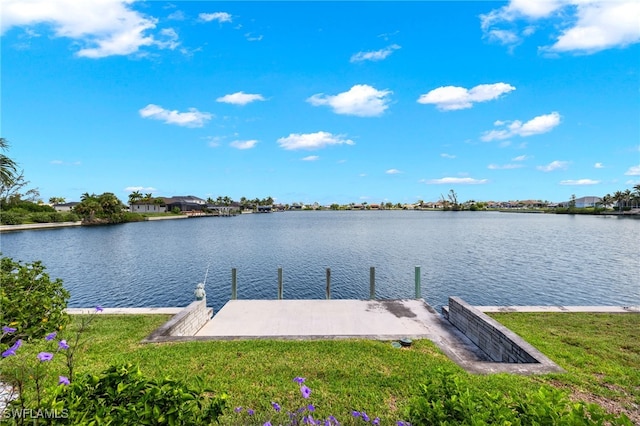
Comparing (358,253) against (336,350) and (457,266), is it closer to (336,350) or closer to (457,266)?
(457,266)

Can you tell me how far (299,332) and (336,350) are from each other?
2721mm

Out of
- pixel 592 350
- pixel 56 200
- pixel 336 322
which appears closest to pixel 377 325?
pixel 336 322

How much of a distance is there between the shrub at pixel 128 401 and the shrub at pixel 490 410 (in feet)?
5.59

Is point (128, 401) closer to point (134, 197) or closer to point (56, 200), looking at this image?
point (134, 197)

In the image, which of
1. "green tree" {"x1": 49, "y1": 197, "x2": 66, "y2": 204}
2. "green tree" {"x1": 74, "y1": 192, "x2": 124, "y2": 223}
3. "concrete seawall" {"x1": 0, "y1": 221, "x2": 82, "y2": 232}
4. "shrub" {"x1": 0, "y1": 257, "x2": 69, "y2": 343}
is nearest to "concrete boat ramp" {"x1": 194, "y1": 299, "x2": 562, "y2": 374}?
"shrub" {"x1": 0, "y1": 257, "x2": 69, "y2": 343}

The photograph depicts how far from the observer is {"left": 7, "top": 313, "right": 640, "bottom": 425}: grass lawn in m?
4.61

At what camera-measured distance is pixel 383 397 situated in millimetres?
4742

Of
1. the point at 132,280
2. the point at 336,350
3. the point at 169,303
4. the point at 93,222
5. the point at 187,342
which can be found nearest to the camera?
the point at 336,350

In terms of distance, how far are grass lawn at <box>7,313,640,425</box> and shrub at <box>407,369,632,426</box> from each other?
5.02 ft

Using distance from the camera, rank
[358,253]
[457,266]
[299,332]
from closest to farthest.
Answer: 1. [299,332]
2. [457,266]
3. [358,253]

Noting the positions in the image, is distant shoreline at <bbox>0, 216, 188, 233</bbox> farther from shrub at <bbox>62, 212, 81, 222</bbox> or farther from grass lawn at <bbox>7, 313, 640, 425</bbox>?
grass lawn at <bbox>7, 313, 640, 425</bbox>

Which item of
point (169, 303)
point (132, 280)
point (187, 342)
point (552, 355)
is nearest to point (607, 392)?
point (552, 355)

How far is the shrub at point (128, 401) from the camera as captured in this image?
90.2 inches

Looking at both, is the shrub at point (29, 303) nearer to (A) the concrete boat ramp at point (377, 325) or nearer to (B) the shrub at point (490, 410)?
(A) the concrete boat ramp at point (377, 325)
